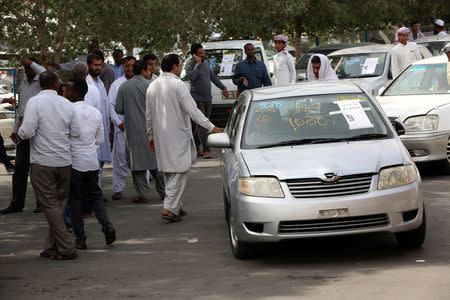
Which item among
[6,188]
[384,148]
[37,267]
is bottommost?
[6,188]

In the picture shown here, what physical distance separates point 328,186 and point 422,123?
5.59m

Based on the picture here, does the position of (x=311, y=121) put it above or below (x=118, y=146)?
above

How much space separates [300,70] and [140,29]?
455 cm

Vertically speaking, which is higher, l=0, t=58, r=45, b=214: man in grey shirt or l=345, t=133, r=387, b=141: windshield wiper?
l=345, t=133, r=387, b=141: windshield wiper

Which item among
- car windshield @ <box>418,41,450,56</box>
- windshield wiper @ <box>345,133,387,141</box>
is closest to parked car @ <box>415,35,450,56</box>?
car windshield @ <box>418,41,450,56</box>

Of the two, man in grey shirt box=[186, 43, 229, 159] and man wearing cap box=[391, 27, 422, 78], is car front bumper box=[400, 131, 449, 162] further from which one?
man in grey shirt box=[186, 43, 229, 159]

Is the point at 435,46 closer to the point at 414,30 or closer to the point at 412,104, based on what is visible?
the point at 414,30

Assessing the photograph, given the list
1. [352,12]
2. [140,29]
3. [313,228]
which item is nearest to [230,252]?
[313,228]

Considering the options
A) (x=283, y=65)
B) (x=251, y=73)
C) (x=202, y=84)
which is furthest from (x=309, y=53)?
(x=202, y=84)

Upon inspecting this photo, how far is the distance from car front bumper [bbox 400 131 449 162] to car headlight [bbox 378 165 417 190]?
4861mm

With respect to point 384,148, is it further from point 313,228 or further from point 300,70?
point 300,70

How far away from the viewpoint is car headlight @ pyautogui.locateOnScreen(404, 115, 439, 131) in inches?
534

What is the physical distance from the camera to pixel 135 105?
1284 cm

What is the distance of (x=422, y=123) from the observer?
13594 mm
